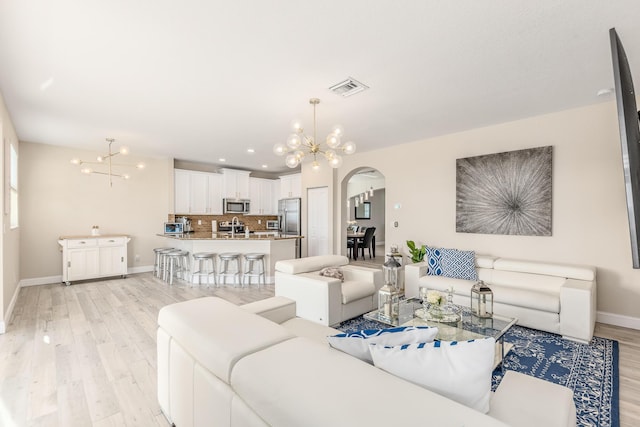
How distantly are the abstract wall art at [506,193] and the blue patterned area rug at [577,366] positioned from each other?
1536 millimetres

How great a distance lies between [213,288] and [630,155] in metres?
5.51

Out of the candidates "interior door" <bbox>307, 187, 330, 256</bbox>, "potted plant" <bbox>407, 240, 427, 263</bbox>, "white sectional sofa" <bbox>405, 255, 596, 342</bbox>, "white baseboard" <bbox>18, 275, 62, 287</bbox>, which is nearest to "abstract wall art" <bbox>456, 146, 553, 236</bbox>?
"white sectional sofa" <bbox>405, 255, 596, 342</bbox>

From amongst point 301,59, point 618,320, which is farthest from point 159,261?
point 618,320

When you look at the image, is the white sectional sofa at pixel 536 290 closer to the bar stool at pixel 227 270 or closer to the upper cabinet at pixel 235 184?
the bar stool at pixel 227 270

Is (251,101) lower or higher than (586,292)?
higher

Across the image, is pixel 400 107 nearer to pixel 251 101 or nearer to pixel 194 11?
pixel 251 101

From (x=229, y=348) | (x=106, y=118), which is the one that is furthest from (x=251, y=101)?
(x=229, y=348)

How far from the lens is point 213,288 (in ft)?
17.8

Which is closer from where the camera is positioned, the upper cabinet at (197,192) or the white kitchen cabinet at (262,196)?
the upper cabinet at (197,192)

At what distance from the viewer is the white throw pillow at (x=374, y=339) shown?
49.8 inches

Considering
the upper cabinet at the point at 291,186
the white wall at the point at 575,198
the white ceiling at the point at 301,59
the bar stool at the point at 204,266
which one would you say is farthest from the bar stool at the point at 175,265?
the white wall at the point at 575,198

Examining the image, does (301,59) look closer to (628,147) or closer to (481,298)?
(628,147)

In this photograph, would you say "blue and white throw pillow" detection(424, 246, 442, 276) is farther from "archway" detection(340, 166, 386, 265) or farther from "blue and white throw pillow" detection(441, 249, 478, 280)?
"archway" detection(340, 166, 386, 265)

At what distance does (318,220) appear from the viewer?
732 centimetres
